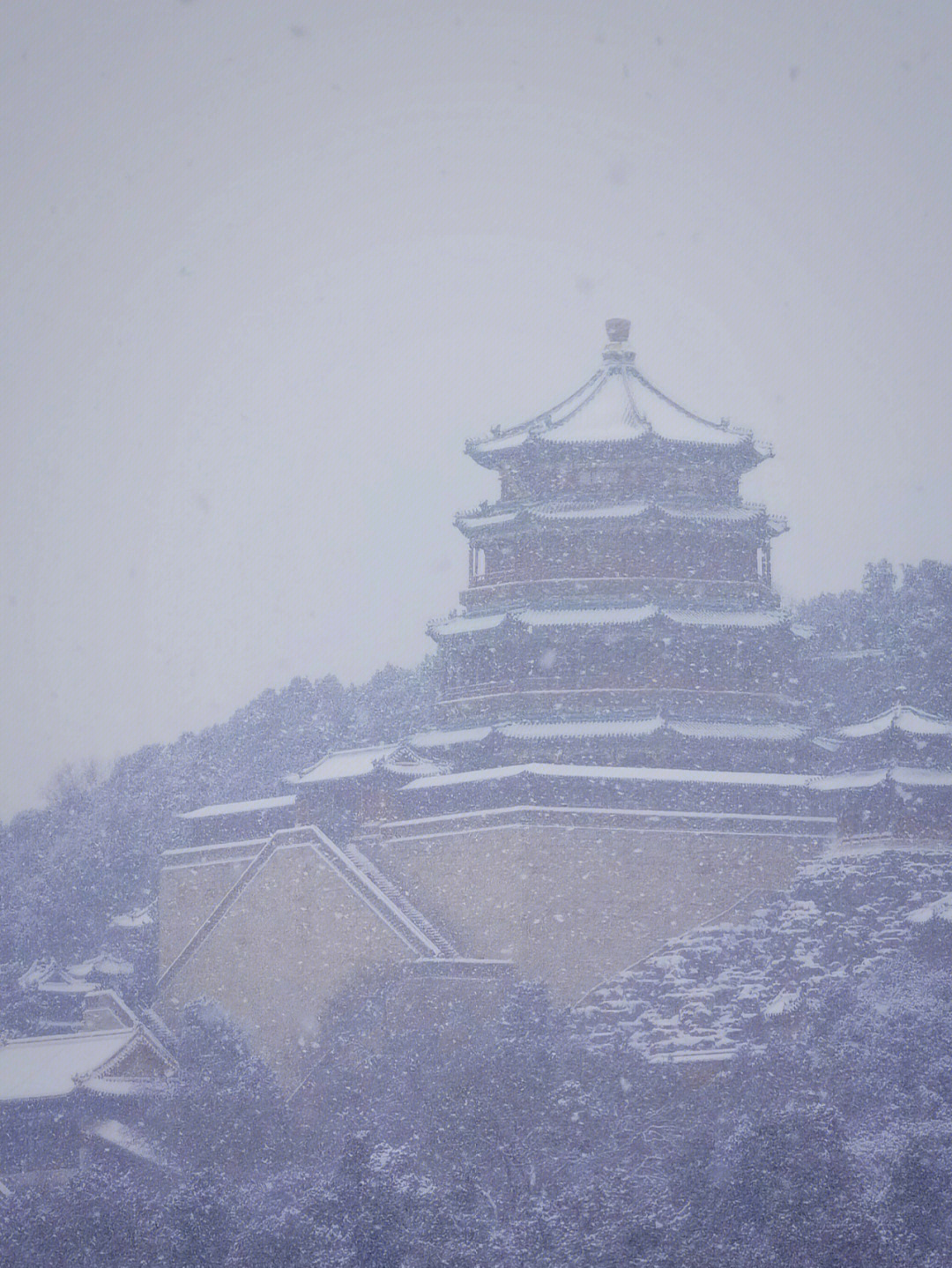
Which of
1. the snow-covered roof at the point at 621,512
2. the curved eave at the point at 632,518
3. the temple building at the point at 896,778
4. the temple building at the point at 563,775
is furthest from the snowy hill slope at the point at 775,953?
the snow-covered roof at the point at 621,512

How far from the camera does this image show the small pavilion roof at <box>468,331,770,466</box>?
25984 mm

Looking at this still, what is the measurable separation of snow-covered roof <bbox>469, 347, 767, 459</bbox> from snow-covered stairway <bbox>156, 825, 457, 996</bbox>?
18.1ft

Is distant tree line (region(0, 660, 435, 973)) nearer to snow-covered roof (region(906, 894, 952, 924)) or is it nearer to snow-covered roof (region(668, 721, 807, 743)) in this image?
snow-covered roof (region(668, 721, 807, 743))

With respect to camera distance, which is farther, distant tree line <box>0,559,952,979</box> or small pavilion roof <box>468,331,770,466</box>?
distant tree line <box>0,559,952,979</box>

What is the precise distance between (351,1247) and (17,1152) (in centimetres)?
663

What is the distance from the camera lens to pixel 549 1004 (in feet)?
70.2

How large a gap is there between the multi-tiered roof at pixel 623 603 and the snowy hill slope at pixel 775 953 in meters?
2.25

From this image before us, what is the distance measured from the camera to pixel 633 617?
24812 millimetres

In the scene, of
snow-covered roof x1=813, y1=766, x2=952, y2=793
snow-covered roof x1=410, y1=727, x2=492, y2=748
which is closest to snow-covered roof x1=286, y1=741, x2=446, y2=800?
snow-covered roof x1=410, y1=727, x2=492, y2=748

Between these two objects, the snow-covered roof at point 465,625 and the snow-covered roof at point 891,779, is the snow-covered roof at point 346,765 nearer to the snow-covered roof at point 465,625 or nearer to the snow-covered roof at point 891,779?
the snow-covered roof at point 465,625

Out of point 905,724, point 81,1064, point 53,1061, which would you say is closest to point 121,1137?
point 81,1064

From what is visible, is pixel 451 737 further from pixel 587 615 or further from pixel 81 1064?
pixel 81 1064

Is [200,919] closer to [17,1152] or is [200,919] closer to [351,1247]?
[17,1152]

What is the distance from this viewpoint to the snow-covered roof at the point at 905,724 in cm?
2338
